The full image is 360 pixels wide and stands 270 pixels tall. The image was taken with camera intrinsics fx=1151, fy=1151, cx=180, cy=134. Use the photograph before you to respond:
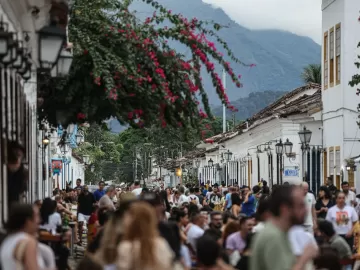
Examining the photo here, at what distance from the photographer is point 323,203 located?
24766mm

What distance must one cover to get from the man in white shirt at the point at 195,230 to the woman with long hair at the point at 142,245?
602cm

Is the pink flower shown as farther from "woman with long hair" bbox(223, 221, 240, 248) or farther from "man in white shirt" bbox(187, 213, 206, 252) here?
"woman with long hair" bbox(223, 221, 240, 248)

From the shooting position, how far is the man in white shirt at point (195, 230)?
51.6 ft

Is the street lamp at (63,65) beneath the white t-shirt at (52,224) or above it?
above

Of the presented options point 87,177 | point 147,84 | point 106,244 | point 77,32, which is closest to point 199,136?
point 147,84

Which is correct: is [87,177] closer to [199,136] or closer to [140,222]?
[199,136]

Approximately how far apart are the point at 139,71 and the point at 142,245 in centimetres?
1314

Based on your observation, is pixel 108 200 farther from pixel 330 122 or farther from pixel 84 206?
pixel 330 122

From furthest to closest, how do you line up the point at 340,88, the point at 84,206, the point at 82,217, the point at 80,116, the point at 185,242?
1. the point at 340,88
2. the point at 84,206
3. the point at 82,217
4. the point at 80,116
5. the point at 185,242

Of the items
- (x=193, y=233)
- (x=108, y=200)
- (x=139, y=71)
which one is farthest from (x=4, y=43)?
(x=108, y=200)

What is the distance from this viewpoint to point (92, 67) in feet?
74.0

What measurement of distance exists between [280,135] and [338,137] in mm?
10220

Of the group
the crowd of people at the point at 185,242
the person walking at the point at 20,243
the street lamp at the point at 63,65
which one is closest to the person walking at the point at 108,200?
the street lamp at the point at 63,65

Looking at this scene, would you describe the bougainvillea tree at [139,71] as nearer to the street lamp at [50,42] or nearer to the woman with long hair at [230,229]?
the street lamp at [50,42]
